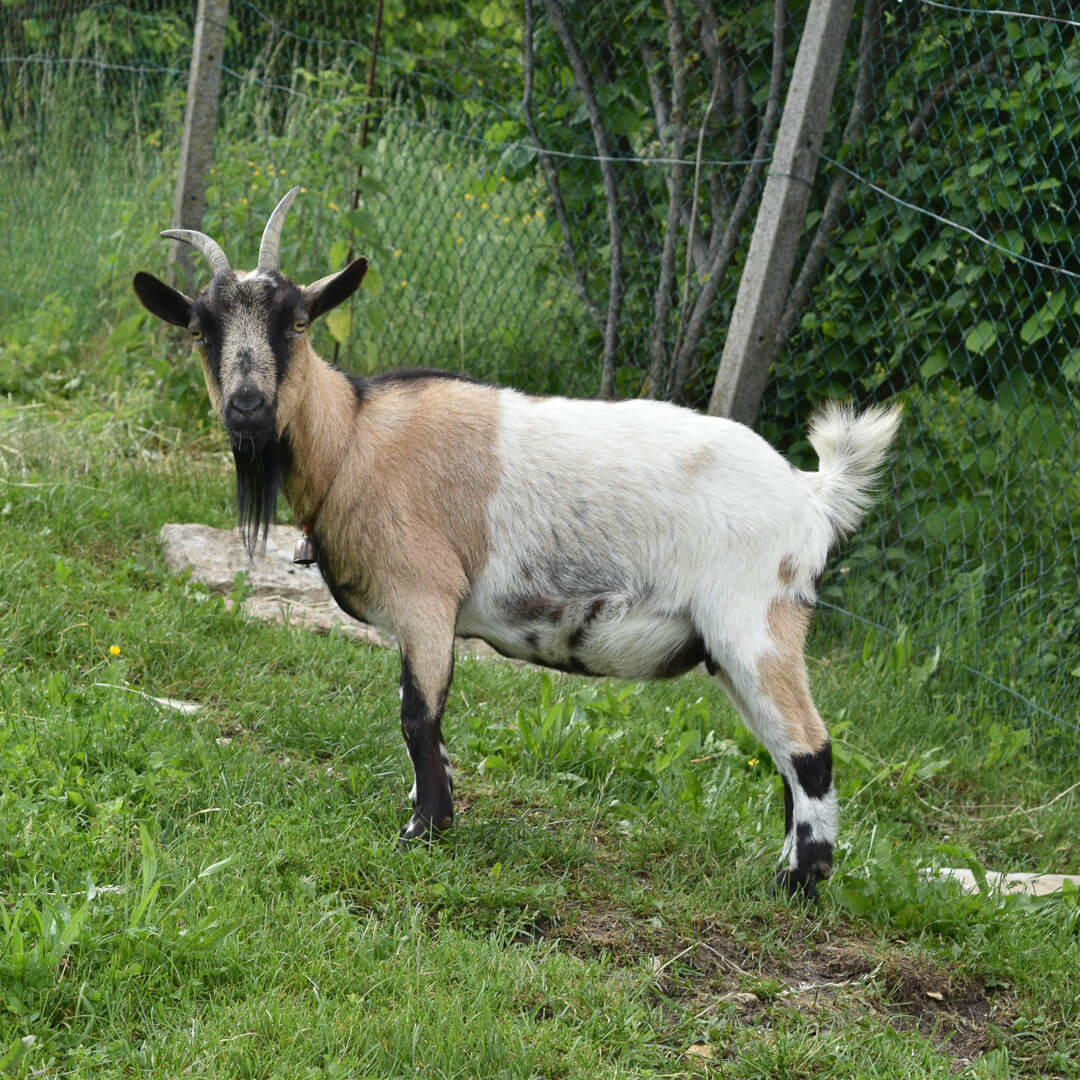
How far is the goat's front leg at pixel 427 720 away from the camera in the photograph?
11.1ft

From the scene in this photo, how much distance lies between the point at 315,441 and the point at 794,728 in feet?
4.89

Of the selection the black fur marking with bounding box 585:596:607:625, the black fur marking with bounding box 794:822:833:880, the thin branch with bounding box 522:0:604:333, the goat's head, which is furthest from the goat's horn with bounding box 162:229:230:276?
the thin branch with bounding box 522:0:604:333

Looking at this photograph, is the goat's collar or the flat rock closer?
the goat's collar

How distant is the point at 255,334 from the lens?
329 cm

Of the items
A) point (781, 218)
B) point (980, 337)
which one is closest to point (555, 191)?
point (781, 218)

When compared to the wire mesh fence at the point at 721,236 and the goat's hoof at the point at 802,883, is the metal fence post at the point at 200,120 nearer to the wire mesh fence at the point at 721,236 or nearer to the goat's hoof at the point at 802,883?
the wire mesh fence at the point at 721,236

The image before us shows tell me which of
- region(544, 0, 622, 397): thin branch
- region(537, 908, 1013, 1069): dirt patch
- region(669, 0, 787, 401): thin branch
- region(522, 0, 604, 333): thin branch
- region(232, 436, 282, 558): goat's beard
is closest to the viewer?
region(537, 908, 1013, 1069): dirt patch

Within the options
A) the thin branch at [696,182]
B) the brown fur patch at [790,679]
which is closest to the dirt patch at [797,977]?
the brown fur patch at [790,679]

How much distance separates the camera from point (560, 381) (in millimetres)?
6453

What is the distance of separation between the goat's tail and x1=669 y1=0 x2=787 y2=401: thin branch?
2.00m

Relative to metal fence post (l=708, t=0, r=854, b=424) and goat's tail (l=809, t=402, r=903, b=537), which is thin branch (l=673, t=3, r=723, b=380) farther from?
goat's tail (l=809, t=402, r=903, b=537)

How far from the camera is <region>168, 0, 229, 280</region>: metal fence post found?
21.7ft

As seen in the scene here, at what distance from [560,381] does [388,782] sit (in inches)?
123

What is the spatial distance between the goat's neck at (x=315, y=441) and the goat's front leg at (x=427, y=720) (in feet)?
1.63
